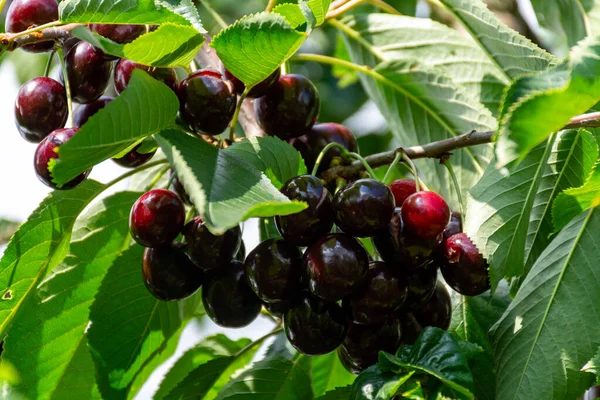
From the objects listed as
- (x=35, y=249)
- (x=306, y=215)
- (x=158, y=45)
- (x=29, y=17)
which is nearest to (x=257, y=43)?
(x=158, y=45)

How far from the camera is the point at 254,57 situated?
0.95m

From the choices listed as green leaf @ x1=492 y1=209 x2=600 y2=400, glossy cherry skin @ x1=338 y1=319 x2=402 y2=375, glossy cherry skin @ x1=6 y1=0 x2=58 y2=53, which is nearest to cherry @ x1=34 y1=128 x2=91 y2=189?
glossy cherry skin @ x1=6 y1=0 x2=58 y2=53

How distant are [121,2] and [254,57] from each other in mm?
184

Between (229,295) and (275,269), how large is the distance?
0.15 meters

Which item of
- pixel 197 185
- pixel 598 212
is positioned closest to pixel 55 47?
pixel 197 185

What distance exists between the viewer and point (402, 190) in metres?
1.20

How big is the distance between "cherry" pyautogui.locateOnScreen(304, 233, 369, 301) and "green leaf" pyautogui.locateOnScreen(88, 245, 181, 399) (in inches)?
16.8

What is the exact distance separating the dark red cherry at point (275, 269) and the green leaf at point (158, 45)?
0.27m

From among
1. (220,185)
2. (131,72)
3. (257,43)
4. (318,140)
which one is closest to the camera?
(220,185)

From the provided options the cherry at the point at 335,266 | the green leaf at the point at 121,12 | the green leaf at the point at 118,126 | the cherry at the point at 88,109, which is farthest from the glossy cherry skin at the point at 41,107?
the cherry at the point at 335,266

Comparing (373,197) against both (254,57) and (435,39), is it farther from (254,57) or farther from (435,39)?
(435,39)

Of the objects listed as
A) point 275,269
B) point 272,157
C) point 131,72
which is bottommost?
point 275,269

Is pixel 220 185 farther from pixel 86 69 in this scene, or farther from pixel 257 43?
pixel 86 69

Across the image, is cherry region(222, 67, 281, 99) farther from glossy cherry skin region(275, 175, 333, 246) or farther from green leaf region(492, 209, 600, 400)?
green leaf region(492, 209, 600, 400)
